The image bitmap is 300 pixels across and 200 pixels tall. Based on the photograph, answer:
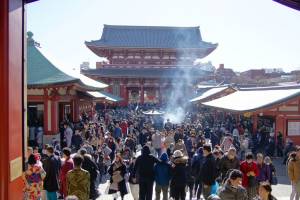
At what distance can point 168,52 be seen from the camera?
46625mm

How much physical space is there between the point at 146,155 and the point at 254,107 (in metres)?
10.6

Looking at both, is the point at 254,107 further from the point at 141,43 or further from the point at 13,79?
the point at 141,43

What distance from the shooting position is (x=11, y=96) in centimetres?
450

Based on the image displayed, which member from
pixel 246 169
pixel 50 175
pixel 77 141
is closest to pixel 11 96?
pixel 50 175

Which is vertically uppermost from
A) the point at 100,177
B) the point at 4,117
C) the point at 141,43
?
the point at 141,43

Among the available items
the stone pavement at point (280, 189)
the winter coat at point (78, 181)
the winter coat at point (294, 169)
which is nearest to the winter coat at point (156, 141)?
the stone pavement at point (280, 189)

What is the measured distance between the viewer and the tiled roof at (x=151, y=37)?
47.2 m

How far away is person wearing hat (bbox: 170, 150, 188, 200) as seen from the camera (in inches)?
332

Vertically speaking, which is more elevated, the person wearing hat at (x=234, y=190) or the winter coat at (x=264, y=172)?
the person wearing hat at (x=234, y=190)

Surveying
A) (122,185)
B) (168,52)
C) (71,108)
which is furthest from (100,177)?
(168,52)

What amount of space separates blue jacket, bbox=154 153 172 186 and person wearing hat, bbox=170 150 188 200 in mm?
121

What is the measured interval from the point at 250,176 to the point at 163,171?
1798mm

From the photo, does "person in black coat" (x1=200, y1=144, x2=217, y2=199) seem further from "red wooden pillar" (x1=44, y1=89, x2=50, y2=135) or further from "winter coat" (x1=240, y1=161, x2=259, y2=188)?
"red wooden pillar" (x1=44, y1=89, x2=50, y2=135)

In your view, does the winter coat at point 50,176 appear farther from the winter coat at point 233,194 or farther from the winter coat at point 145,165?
the winter coat at point 233,194
